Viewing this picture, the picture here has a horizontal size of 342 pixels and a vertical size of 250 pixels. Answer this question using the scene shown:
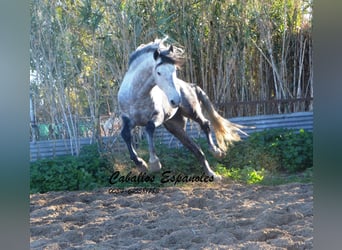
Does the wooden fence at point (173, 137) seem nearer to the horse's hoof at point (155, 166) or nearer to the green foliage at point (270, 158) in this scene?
the green foliage at point (270, 158)

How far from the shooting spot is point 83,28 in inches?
173

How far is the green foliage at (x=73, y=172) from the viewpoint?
14.2 ft

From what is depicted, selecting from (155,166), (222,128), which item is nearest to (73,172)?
(155,166)

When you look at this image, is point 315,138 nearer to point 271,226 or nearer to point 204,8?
A: point 271,226

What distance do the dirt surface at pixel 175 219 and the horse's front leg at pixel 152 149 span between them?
0.60 ft

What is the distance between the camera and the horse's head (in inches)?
174

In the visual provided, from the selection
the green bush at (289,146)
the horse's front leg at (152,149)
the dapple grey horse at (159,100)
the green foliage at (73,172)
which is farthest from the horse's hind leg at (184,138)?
the green foliage at (73,172)

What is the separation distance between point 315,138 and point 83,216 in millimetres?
1845

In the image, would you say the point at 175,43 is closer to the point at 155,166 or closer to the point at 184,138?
the point at 184,138

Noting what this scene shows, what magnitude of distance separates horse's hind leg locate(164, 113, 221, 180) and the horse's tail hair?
0.18 m

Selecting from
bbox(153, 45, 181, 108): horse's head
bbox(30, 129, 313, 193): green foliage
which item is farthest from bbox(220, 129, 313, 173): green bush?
bbox(153, 45, 181, 108): horse's head

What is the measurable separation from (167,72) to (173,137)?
510mm

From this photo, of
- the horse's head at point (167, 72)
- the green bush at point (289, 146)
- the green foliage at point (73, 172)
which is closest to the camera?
the green foliage at point (73, 172)
